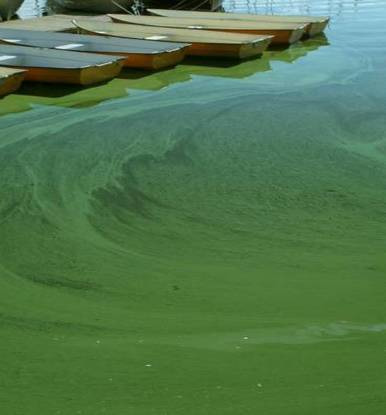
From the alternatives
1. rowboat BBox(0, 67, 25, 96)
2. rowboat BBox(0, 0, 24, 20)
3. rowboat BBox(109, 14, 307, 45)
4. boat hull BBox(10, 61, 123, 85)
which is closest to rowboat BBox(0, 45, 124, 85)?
boat hull BBox(10, 61, 123, 85)

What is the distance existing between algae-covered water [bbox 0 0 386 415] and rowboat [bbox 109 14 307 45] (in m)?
2.20

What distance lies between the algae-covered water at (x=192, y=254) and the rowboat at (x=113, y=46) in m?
0.91

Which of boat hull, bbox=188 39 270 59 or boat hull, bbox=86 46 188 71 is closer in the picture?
boat hull, bbox=86 46 188 71

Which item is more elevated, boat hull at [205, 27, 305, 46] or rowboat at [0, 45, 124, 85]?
rowboat at [0, 45, 124, 85]

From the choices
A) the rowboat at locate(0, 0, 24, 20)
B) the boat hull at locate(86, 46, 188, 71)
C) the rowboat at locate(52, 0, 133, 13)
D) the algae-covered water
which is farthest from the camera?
the rowboat at locate(52, 0, 133, 13)

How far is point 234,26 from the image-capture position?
831 centimetres

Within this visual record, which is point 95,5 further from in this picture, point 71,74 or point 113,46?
point 71,74

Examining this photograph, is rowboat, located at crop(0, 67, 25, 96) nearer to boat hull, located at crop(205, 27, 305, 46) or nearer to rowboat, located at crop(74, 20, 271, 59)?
rowboat, located at crop(74, 20, 271, 59)

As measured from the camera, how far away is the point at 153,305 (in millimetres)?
2695

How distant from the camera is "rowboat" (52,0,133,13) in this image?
1105 centimetres

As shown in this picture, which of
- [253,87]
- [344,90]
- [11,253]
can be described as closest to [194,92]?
[253,87]

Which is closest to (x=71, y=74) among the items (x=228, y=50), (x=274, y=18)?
(x=228, y=50)

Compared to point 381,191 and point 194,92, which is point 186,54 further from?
point 381,191

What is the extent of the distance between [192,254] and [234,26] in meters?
5.63
